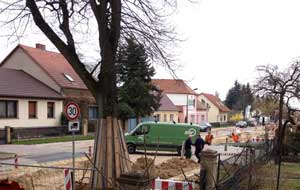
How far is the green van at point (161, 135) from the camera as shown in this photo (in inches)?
1282

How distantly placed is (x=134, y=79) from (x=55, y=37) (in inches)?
1386

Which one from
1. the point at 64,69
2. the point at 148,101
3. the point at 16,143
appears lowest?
the point at 16,143

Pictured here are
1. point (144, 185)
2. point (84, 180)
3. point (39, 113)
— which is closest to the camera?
point (144, 185)

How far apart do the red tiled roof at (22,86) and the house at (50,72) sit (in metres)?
0.73

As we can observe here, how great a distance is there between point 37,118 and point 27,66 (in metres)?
7.59

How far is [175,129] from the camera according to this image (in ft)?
109

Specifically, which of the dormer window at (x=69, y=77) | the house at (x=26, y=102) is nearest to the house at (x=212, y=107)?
the dormer window at (x=69, y=77)

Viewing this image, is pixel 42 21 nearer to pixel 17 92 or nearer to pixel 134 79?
pixel 17 92

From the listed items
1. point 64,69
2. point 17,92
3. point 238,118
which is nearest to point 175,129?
point 17,92

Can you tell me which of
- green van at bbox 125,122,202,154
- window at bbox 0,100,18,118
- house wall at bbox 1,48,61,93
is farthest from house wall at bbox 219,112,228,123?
green van at bbox 125,122,202,154

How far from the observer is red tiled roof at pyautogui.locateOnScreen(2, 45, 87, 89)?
161 feet

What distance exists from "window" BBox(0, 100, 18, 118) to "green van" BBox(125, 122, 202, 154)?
44.5ft

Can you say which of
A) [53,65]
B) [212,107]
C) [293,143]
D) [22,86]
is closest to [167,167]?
[293,143]

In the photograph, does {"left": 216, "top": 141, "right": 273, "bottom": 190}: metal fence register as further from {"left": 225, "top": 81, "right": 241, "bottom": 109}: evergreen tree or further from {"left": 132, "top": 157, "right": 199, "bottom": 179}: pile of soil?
{"left": 225, "top": 81, "right": 241, "bottom": 109}: evergreen tree
